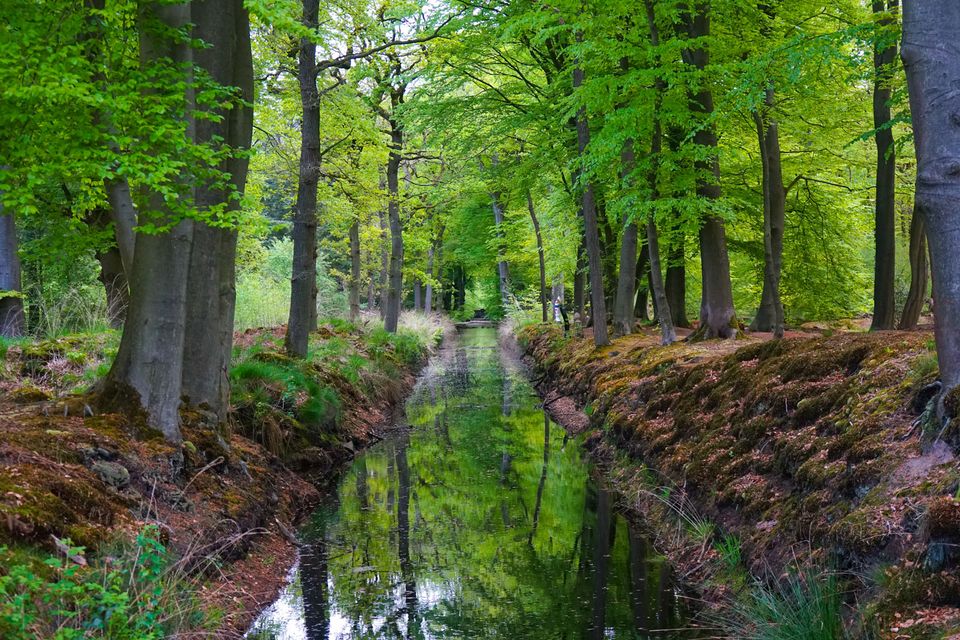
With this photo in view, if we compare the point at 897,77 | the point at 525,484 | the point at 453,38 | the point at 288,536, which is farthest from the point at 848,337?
the point at 453,38

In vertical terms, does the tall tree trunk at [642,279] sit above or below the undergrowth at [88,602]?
above

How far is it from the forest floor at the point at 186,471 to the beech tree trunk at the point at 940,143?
16.4 ft

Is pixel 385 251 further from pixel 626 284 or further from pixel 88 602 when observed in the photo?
pixel 88 602

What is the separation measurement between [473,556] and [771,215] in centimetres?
1151

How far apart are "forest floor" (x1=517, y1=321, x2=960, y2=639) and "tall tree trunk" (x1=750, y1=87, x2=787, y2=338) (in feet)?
8.76

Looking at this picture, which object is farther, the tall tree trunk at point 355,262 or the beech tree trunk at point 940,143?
the tall tree trunk at point 355,262

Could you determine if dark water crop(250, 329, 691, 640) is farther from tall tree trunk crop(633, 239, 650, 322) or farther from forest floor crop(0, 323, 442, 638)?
tall tree trunk crop(633, 239, 650, 322)

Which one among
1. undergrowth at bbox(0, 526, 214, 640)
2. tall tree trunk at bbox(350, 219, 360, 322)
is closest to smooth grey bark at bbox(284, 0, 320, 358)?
undergrowth at bbox(0, 526, 214, 640)

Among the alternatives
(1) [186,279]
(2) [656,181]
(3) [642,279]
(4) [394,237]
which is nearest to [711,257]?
(2) [656,181]

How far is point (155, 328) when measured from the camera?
6.94 metres

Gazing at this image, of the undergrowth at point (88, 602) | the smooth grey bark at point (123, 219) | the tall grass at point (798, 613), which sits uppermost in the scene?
the smooth grey bark at point (123, 219)

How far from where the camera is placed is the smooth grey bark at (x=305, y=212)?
12844 mm

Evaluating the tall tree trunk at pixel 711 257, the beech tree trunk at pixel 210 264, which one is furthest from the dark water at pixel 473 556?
the tall tree trunk at pixel 711 257

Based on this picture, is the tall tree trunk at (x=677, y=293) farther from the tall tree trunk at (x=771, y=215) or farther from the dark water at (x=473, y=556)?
the dark water at (x=473, y=556)
